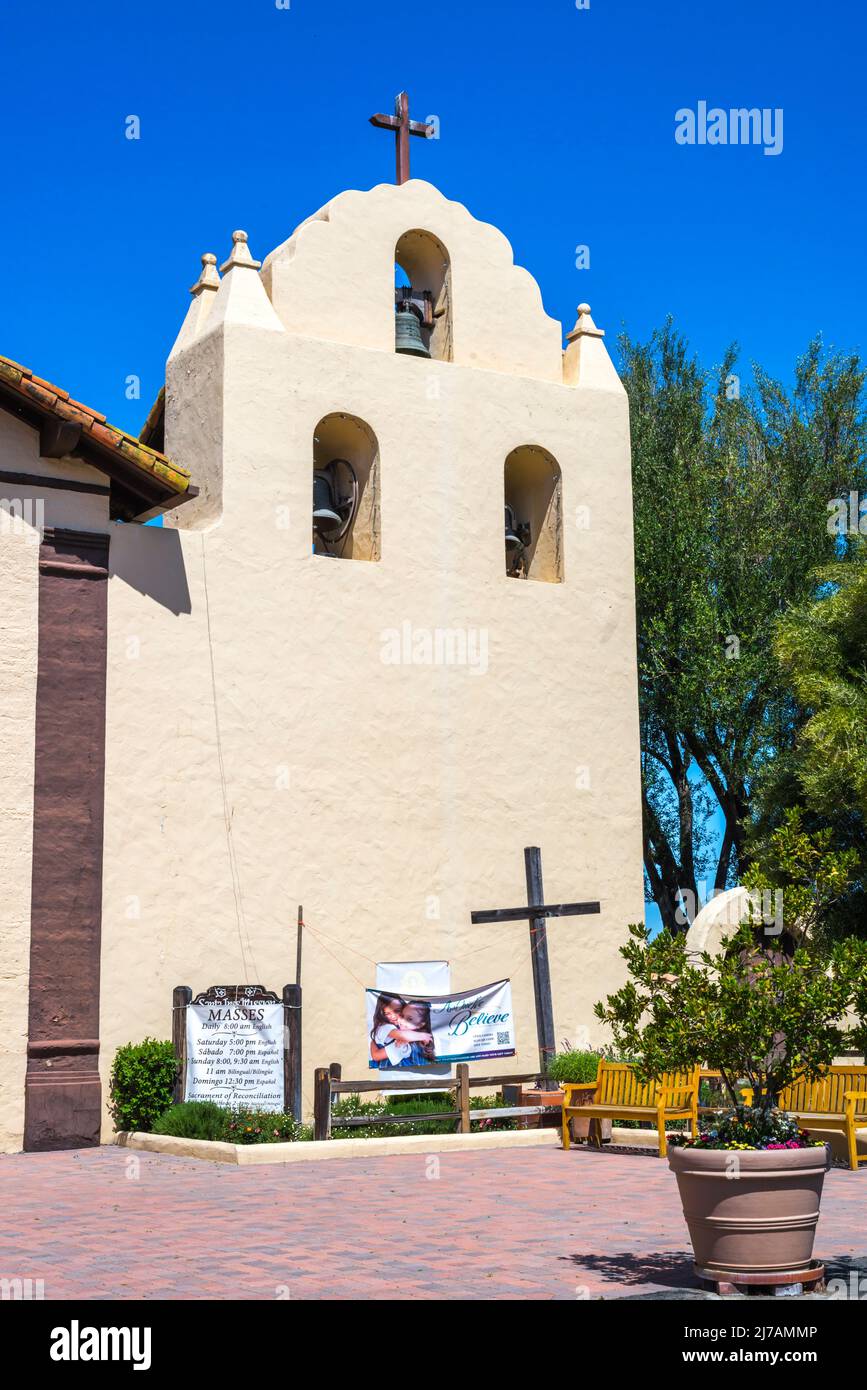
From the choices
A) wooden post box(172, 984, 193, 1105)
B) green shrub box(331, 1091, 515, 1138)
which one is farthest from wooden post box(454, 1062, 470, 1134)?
wooden post box(172, 984, 193, 1105)

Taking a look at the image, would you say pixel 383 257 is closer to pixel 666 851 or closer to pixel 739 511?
pixel 739 511

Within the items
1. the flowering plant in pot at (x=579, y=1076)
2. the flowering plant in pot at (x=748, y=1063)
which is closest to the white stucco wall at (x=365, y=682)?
the flowering plant in pot at (x=579, y=1076)

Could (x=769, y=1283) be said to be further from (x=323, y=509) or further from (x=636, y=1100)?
(x=323, y=509)

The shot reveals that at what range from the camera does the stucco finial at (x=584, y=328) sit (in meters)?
20.4

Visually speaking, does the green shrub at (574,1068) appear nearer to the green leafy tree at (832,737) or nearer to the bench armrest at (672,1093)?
the bench armrest at (672,1093)

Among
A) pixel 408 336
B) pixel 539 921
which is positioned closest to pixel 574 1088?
pixel 539 921

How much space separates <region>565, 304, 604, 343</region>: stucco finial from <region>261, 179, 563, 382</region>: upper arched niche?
0.34 meters

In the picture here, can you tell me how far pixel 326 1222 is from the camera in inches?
397

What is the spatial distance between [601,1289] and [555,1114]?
340 inches

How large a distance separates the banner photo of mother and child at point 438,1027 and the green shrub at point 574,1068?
0.72m

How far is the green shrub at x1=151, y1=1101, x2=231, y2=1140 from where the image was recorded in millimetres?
14422

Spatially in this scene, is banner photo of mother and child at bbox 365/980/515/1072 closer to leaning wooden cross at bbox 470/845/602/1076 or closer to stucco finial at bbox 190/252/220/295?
leaning wooden cross at bbox 470/845/602/1076
